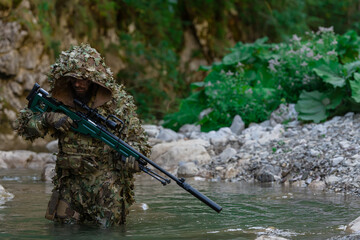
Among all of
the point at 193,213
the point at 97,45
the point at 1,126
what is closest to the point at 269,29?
the point at 97,45

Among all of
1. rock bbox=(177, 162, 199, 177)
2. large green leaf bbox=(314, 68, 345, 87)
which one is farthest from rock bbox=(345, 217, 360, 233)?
large green leaf bbox=(314, 68, 345, 87)

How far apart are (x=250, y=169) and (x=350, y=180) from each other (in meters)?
1.91

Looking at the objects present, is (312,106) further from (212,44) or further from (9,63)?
(212,44)

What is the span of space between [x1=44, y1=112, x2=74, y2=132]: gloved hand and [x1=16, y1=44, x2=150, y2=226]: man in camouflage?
13mm

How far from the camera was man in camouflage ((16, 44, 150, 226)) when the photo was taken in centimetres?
476

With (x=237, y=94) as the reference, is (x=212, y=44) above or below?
above

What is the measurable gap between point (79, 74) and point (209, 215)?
2126 mm

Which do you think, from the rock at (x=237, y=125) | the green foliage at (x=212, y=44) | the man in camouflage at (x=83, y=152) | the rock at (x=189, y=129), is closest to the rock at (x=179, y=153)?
the rock at (x=237, y=125)

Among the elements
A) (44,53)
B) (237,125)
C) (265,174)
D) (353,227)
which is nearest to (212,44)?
(44,53)

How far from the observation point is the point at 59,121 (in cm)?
463

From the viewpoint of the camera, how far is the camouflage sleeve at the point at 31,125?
4719 millimetres

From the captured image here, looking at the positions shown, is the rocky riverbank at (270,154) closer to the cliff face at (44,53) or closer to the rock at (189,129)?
the rock at (189,129)

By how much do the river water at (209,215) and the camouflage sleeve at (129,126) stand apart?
30.8 inches

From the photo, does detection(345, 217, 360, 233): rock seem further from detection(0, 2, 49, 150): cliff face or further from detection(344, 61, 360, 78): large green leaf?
detection(0, 2, 49, 150): cliff face
